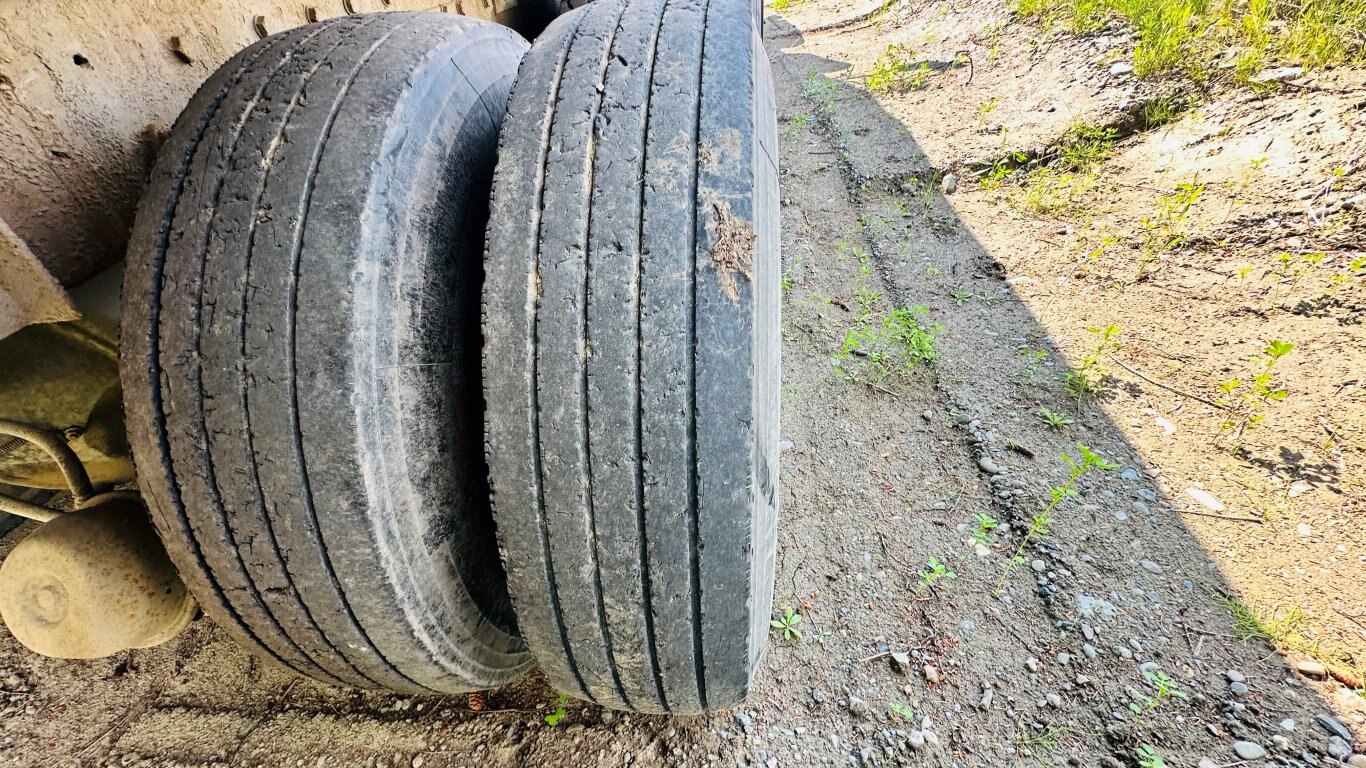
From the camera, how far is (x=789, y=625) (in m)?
1.85

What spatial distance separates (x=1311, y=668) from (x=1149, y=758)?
0.61 metres

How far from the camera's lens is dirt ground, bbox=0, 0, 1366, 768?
5.23 feet

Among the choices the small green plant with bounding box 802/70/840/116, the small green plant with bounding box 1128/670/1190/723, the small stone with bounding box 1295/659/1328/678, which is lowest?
the small stone with bounding box 1295/659/1328/678

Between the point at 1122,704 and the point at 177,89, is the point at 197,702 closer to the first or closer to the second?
the point at 177,89

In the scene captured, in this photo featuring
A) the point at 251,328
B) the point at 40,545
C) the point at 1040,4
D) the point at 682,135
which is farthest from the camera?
the point at 1040,4

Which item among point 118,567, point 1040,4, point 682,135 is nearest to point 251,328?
point 118,567

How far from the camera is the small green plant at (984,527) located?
211 cm

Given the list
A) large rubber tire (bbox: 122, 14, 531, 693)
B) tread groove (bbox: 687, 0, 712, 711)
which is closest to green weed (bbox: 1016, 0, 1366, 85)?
tread groove (bbox: 687, 0, 712, 711)

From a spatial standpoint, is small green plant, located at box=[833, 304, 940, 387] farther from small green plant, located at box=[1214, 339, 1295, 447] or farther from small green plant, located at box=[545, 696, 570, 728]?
small green plant, located at box=[545, 696, 570, 728]

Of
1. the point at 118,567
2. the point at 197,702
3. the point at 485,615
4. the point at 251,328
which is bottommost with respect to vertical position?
the point at 197,702

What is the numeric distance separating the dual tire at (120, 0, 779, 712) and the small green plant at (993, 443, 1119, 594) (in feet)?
4.08

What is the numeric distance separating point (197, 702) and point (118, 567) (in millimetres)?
605

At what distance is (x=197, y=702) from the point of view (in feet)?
5.37

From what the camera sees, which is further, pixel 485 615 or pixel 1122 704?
pixel 1122 704
